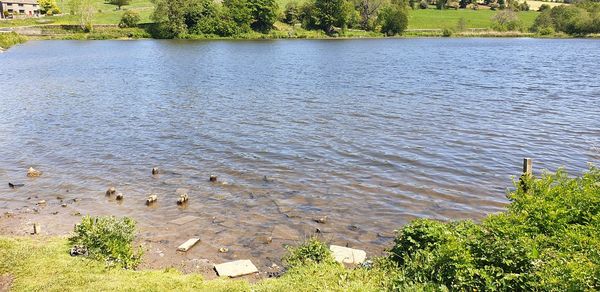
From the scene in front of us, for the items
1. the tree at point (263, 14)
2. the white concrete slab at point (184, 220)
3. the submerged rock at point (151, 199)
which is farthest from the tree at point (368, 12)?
the white concrete slab at point (184, 220)

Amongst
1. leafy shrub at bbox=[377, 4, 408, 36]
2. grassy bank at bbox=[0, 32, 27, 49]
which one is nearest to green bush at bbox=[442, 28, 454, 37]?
leafy shrub at bbox=[377, 4, 408, 36]

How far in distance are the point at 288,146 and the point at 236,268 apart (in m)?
14.1

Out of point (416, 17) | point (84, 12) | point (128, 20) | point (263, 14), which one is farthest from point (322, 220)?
point (416, 17)

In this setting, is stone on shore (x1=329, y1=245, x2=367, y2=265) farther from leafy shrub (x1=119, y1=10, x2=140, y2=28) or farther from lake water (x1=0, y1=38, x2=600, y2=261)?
leafy shrub (x1=119, y1=10, x2=140, y2=28)

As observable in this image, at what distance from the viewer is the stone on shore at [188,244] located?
1458 cm

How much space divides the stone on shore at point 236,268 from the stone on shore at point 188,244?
187 cm

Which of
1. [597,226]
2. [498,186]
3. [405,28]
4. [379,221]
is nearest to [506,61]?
[498,186]

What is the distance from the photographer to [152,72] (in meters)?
60.9

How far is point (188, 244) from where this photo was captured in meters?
14.8

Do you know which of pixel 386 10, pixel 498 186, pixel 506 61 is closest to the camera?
pixel 498 186

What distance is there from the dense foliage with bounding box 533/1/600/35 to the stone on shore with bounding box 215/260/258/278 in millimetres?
167374

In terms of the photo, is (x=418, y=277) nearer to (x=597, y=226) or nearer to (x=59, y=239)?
(x=597, y=226)

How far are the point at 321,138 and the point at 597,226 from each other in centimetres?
1908

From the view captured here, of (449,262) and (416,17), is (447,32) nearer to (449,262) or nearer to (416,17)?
(416,17)
